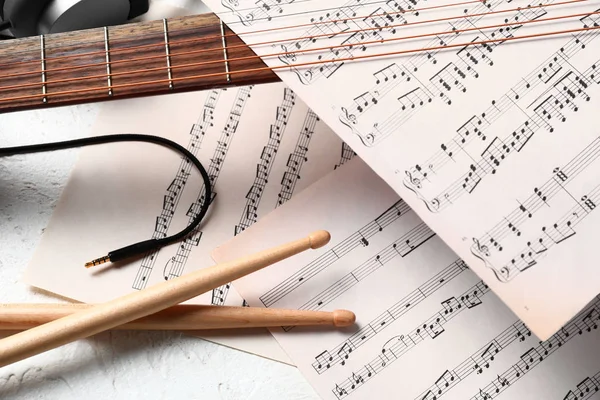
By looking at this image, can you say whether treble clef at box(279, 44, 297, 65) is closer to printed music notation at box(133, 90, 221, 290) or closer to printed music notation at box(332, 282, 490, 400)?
printed music notation at box(133, 90, 221, 290)

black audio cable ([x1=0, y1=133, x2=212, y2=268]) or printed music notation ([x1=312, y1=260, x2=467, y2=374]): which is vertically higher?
black audio cable ([x1=0, y1=133, x2=212, y2=268])

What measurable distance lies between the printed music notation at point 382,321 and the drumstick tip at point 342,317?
0.02m

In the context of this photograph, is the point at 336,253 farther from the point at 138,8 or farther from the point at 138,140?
the point at 138,8

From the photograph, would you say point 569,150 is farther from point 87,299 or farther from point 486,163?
point 87,299

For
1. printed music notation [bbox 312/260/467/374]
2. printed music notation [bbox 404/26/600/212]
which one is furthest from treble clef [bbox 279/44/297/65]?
→ printed music notation [bbox 312/260/467/374]

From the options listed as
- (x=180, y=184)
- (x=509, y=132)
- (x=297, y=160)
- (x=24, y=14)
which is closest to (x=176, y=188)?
(x=180, y=184)

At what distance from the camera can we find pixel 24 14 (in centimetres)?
71

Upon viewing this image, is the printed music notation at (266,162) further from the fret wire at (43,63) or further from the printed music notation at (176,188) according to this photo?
the fret wire at (43,63)

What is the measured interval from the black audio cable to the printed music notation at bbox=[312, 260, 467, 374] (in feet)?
0.58

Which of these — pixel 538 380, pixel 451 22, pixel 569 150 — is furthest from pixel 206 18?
pixel 538 380

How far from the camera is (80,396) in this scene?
0.64 meters

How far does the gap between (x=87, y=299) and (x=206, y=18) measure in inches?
10.9

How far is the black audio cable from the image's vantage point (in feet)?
2.23

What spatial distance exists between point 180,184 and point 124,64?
0.14 metres
